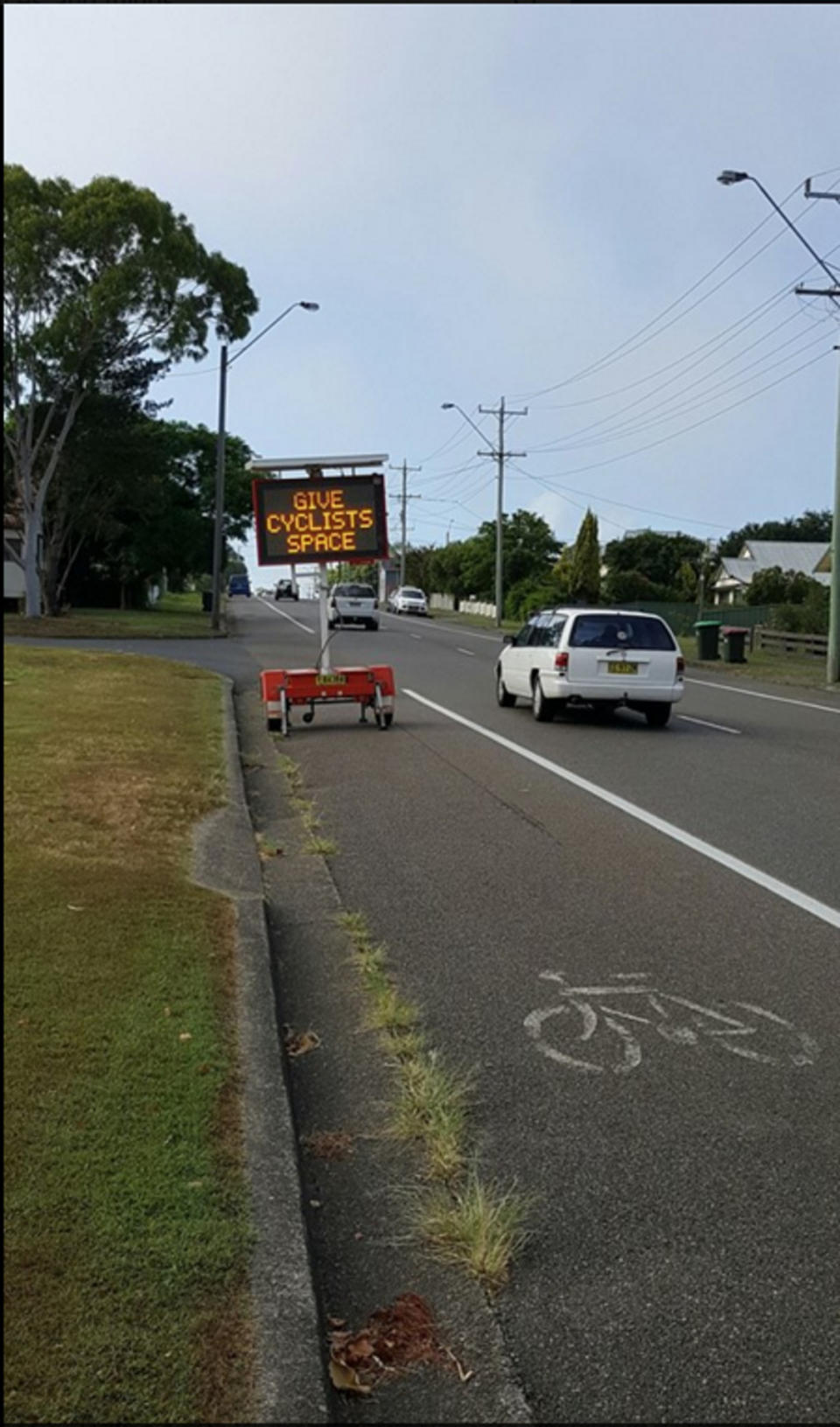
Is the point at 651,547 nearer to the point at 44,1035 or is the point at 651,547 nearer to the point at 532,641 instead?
the point at 532,641

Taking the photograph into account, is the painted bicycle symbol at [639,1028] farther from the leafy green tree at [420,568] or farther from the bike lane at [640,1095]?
the leafy green tree at [420,568]

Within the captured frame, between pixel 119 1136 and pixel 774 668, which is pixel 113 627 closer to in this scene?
pixel 774 668

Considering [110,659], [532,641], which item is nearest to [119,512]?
[110,659]

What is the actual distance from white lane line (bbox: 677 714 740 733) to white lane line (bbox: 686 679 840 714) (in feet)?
9.71

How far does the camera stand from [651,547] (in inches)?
4237

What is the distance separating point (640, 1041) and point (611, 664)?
38.7 feet

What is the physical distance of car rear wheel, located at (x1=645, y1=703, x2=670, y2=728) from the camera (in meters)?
17.0

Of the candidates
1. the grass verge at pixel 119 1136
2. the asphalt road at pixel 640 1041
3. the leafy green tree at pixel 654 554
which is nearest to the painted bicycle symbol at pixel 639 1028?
the asphalt road at pixel 640 1041

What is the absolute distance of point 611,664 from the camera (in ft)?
54.6

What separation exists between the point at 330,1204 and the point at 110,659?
20196 mm

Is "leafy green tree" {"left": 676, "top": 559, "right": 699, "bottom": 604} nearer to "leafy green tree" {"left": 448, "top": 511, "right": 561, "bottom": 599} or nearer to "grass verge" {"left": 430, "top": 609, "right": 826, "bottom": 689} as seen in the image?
"leafy green tree" {"left": 448, "top": 511, "right": 561, "bottom": 599}

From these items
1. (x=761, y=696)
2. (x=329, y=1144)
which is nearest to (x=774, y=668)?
(x=761, y=696)

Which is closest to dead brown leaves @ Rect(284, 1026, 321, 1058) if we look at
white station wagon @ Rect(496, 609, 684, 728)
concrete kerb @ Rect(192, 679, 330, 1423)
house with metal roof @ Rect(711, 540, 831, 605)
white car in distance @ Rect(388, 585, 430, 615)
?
concrete kerb @ Rect(192, 679, 330, 1423)

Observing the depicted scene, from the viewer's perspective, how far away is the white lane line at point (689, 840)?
7.41m
